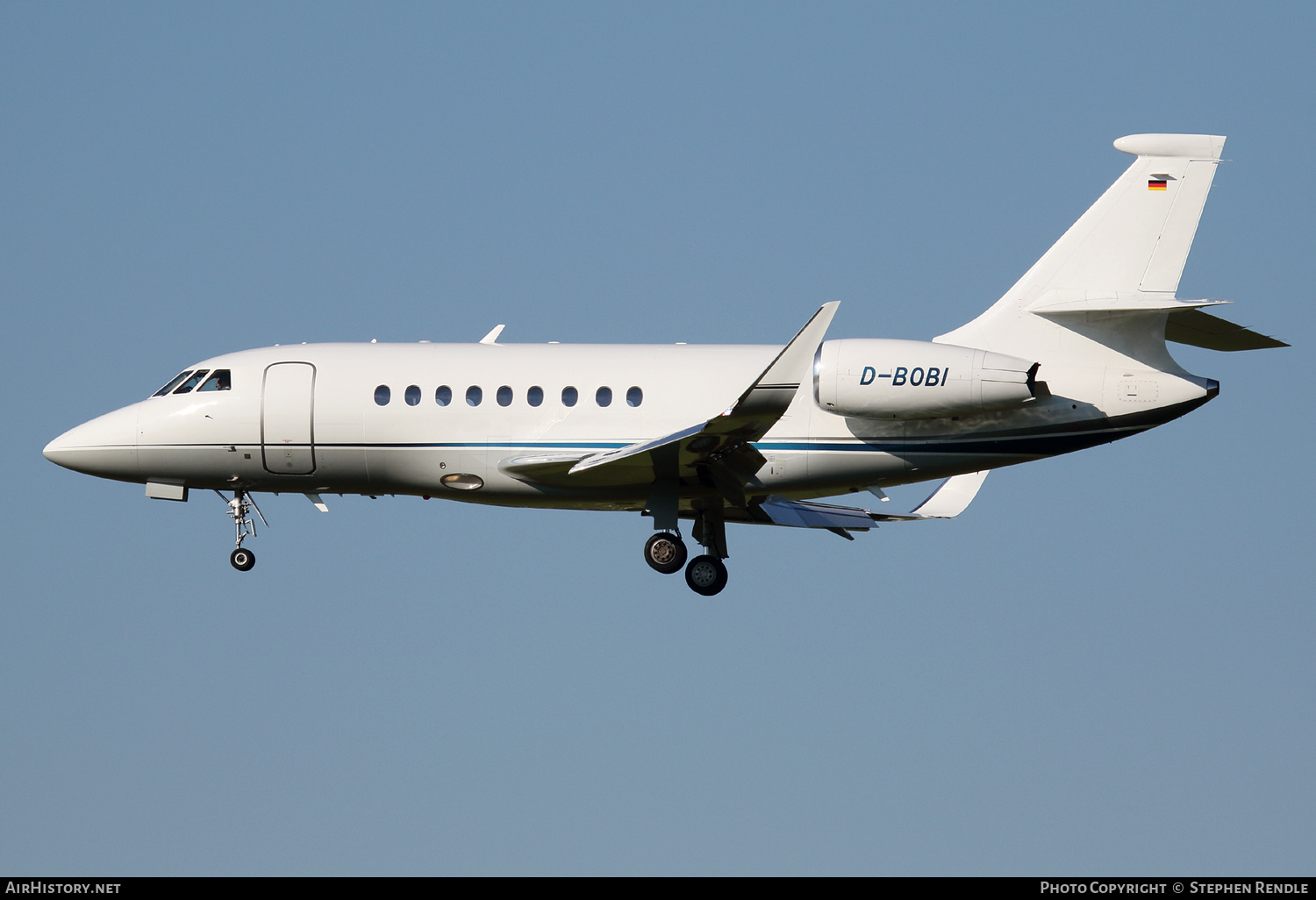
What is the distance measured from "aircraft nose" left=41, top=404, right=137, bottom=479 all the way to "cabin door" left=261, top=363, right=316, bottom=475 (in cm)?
247

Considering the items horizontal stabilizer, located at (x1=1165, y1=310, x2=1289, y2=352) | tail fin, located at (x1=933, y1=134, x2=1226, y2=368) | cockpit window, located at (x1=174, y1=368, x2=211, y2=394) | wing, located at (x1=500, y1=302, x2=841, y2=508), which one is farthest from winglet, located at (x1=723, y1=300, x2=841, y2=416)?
cockpit window, located at (x1=174, y1=368, x2=211, y2=394)

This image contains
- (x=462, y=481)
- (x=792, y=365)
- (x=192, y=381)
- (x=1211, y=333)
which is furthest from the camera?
(x=192, y=381)

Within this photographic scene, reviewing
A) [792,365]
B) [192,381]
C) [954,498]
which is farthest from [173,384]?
[954,498]

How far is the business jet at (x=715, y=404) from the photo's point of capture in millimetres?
25062

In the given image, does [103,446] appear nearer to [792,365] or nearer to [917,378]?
[792,365]

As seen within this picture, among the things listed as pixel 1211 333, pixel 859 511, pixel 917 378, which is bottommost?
pixel 859 511

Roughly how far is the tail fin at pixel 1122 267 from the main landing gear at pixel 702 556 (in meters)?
5.05

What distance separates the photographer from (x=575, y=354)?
2675 centimetres

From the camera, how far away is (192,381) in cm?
2769

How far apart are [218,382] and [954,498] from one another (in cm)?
1311

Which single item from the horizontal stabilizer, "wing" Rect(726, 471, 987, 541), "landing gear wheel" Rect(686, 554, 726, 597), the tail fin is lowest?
"landing gear wheel" Rect(686, 554, 726, 597)

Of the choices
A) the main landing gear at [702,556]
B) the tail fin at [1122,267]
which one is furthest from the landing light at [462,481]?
the tail fin at [1122,267]

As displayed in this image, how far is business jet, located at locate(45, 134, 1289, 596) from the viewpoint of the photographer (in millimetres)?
25062

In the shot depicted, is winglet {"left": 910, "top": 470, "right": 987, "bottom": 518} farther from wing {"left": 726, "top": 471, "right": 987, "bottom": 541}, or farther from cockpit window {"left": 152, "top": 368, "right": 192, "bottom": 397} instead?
cockpit window {"left": 152, "top": 368, "right": 192, "bottom": 397}
